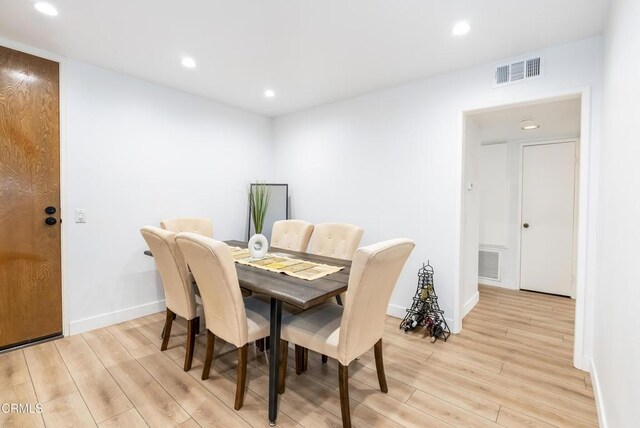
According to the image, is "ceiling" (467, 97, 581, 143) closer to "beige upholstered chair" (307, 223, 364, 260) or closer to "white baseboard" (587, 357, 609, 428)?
"beige upholstered chair" (307, 223, 364, 260)

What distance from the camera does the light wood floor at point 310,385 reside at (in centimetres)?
171

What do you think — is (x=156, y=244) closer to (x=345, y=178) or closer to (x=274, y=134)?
(x=345, y=178)

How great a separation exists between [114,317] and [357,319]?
2.65 meters

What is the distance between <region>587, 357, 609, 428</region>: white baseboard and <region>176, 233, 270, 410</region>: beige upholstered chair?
1.86 meters

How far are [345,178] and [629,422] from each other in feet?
9.61

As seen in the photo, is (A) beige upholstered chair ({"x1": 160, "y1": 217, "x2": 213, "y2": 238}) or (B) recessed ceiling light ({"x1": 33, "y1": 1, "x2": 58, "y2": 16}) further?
(A) beige upholstered chair ({"x1": 160, "y1": 217, "x2": 213, "y2": 238})

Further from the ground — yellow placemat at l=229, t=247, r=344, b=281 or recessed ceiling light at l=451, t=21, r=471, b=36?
recessed ceiling light at l=451, t=21, r=471, b=36

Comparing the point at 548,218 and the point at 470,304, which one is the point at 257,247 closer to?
the point at 470,304

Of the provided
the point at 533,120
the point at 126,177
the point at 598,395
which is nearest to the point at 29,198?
the point at 126,177

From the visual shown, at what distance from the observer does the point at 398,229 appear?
3.23 metres

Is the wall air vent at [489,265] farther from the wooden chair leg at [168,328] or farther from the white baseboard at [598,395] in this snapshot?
the wooden chair leg at [168,328]

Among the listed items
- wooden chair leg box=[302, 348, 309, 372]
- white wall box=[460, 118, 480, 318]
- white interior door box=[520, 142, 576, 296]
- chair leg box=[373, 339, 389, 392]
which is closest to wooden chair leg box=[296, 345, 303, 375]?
wooden chair leg box=[302, 348, 309, 372]

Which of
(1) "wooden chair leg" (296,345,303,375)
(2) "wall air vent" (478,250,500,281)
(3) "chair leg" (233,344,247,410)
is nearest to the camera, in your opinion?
(3) "chair leg" (233,344,247,410)

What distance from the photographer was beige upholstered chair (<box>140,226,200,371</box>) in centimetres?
205
